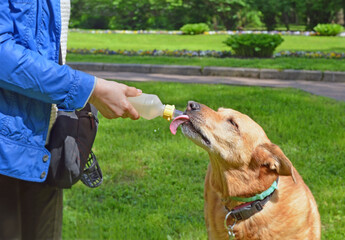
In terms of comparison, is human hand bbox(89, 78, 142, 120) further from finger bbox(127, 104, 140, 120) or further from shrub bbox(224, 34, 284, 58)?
shrub bbox(224, 34, 284, 58)

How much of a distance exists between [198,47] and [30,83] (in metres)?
15.5

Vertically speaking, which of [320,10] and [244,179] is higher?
[320,10]

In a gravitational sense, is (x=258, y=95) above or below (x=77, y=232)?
above

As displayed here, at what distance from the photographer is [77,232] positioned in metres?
3.74

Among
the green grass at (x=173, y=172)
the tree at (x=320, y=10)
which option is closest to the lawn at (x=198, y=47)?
the green grass at (x=173, y=172)

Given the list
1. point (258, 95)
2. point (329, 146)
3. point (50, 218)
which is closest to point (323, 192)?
point (329, 146)

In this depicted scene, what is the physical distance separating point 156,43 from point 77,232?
15781mm

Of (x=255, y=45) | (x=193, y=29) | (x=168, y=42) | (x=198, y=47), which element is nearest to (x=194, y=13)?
(x=193, y=29)

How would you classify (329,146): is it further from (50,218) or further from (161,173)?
(50,218)

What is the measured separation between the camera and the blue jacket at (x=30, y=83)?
1.92 m

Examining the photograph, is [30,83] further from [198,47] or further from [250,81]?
[198,47]

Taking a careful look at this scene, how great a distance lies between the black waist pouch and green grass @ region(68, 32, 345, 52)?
14404 millimetres

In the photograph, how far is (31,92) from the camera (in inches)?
77.6

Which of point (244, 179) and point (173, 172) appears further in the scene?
point (173, 172)
